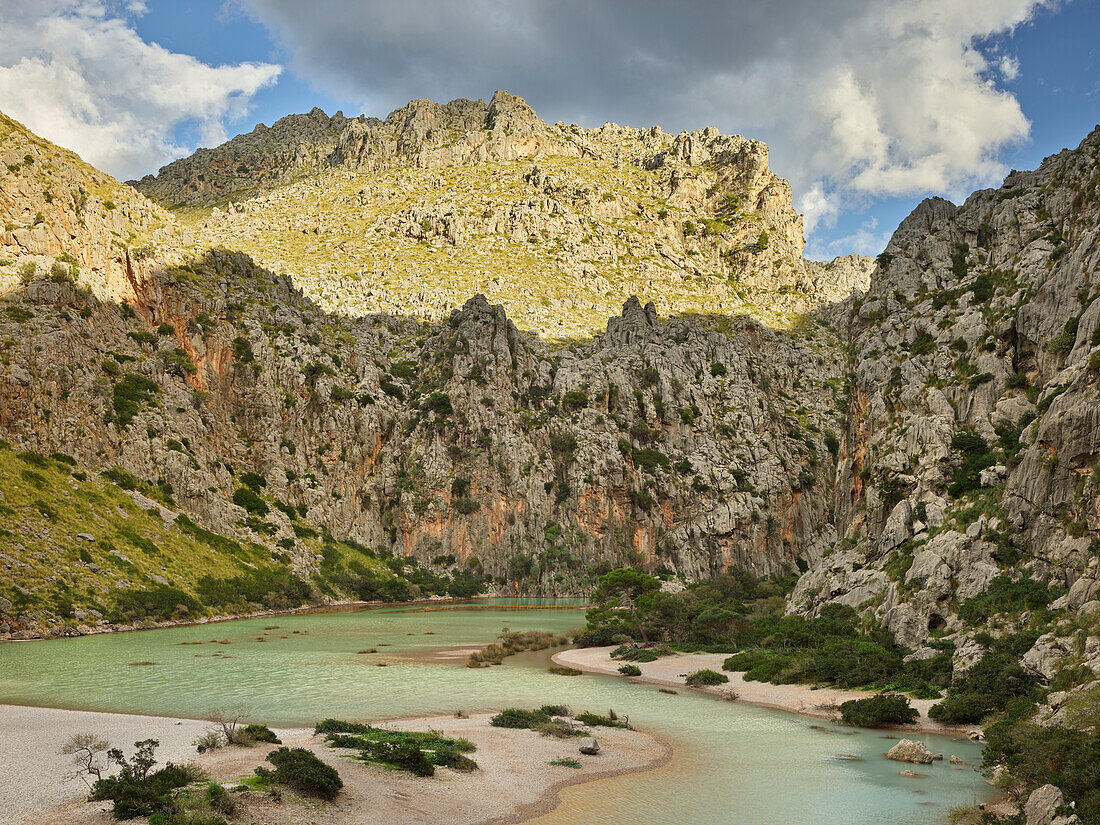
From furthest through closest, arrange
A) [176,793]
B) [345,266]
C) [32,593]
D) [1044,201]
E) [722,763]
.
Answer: [345,266]
[1044,201]
[32,593]
[722,763]
[176,793]

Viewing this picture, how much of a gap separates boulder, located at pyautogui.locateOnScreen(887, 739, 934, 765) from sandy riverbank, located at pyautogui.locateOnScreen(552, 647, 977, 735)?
5045mm

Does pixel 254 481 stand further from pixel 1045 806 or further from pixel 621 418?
pixel 1045 806

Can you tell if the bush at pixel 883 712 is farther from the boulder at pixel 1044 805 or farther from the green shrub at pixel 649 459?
the green shrub at pixel 649 459

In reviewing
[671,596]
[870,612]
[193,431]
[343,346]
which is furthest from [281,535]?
[870,612]

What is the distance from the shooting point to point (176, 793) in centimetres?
1394

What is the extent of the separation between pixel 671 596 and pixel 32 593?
1999 inches

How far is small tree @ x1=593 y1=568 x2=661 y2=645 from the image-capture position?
58.3m

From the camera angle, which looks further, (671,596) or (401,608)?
(401,608)

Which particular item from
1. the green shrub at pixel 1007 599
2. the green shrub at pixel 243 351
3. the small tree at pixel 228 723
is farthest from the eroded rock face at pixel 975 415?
the green shrub at pixel 243 351

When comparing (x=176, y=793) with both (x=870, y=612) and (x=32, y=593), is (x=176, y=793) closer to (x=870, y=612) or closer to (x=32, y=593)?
(x=870, y=612)

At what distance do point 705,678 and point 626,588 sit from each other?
20814mm

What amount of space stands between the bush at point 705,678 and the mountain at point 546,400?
10.2 meters

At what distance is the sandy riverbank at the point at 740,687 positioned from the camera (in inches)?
1172

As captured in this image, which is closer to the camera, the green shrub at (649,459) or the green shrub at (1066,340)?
the green shrub at (1066,340)
